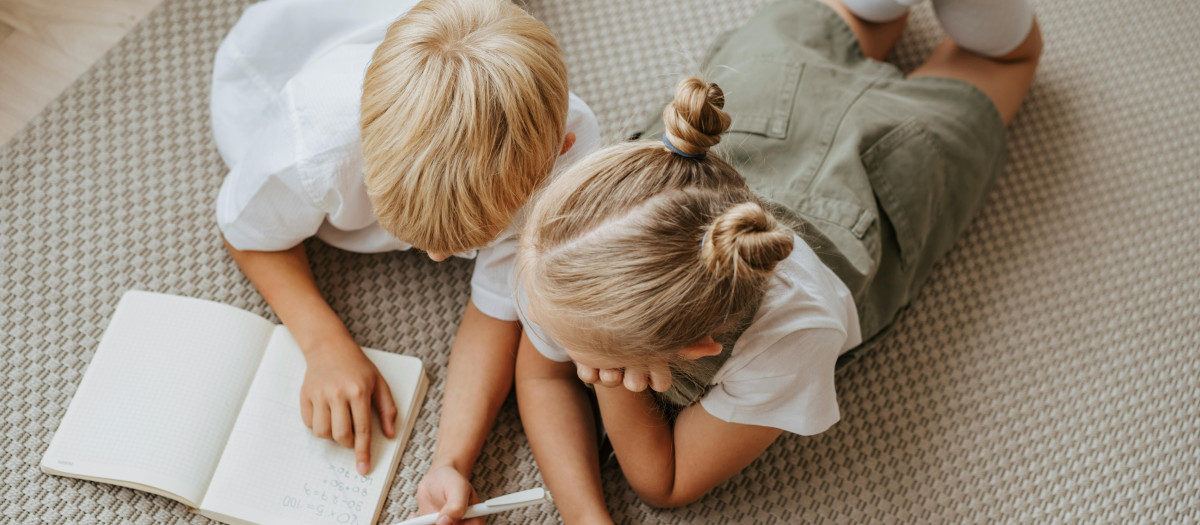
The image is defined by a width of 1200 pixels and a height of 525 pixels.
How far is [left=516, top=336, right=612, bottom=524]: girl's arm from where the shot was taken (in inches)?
28.8

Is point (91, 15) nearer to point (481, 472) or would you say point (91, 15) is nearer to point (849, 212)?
point (481, 472)

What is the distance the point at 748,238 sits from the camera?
0.44m

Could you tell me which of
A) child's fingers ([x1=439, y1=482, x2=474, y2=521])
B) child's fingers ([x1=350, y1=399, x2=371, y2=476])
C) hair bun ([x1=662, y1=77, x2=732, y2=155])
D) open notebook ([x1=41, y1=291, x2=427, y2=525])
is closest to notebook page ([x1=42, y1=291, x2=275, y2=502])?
open notebook ([x1=41, y1=291, x2=427, y2=525])

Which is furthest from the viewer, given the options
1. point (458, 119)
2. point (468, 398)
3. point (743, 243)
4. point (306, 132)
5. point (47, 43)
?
point (47, 43)

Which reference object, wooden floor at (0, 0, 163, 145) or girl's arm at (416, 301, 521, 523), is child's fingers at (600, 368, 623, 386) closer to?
girl's arm at (416, 301, 521, 523)

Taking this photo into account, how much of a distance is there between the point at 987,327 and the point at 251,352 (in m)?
0.76

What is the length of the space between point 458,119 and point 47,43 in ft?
2.10

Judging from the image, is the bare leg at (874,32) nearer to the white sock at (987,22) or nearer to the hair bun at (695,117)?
the white sock at (987,22)

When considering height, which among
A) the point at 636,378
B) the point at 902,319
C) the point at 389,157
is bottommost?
the point at 902,319

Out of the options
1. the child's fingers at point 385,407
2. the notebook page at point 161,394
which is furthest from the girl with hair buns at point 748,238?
the notebook page at point 161,394

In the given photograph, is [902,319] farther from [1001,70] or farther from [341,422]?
[341,422]

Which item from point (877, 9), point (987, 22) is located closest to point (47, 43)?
point (877, 9)

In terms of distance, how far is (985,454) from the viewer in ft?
2.65

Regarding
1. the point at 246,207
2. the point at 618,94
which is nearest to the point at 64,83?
the point at 246,207
